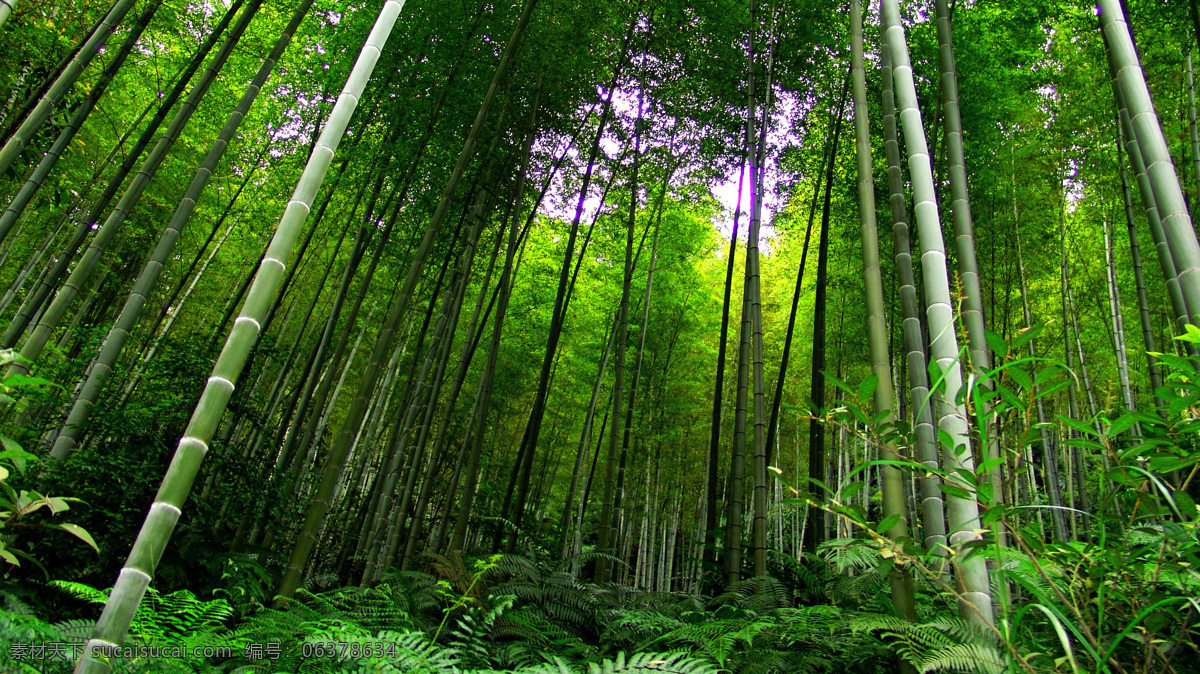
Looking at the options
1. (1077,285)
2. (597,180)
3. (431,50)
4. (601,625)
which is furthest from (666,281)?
(601,625)

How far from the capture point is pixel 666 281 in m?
8.00

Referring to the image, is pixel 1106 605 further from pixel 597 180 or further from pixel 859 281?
pixel 859 281

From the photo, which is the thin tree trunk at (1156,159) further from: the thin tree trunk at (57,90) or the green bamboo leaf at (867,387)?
the thin tree trunk at (57,90)

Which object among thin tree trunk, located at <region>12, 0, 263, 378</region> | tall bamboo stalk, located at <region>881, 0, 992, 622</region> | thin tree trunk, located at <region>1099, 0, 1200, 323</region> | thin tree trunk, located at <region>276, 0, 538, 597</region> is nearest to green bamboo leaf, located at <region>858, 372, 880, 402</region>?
tall bamboo stalk, located at <region>881, 0, 992, 622</region>

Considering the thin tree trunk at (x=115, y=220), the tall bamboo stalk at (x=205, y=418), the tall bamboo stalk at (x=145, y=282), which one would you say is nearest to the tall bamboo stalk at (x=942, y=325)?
the tall bamboo stalk at (x=205, y=418)

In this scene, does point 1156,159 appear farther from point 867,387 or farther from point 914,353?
point 867,387

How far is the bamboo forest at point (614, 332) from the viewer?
1256 millimetres

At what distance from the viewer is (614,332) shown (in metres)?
6.97

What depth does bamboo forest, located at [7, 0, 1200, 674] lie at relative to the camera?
49.4 inches

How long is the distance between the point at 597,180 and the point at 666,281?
1943mm

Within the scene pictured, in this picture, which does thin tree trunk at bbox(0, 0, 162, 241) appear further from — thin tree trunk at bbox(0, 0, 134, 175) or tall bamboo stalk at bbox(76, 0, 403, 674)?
tall bamboo stalk at bbox(76, 0, 403, 674)

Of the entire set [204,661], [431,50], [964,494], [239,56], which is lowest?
[204,661]

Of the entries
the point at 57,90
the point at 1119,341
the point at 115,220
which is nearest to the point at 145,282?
the point at 115,220

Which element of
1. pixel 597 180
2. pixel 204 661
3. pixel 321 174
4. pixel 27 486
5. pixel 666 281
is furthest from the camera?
pixel 666 281
